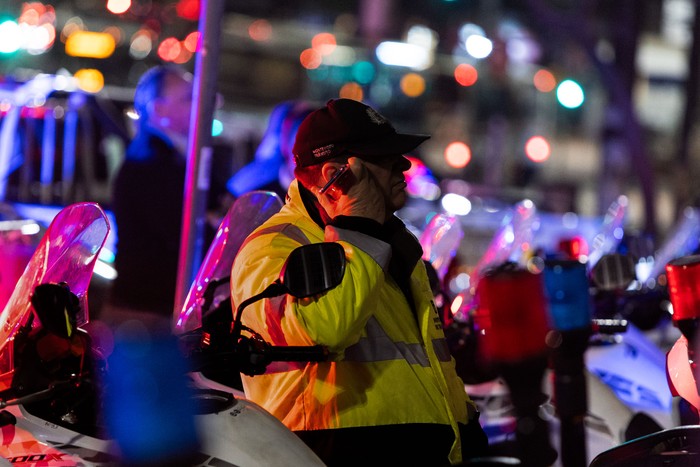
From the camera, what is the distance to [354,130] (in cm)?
310

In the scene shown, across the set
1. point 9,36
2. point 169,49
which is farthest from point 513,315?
point 169,49

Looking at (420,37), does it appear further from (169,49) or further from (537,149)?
(169,49)

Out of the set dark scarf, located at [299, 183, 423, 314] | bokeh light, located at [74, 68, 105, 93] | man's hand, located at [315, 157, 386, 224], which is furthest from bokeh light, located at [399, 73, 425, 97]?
man's hand, located at [315, 157, 386, 224]

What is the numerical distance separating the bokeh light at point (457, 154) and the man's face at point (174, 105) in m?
25.8

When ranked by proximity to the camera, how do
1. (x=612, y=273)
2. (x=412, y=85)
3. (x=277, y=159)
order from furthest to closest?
(x=412, y=85) → (x=277, y=159) → (x=612, y=273)

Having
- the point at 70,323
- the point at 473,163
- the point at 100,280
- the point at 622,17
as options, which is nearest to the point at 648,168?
the point at 622,17

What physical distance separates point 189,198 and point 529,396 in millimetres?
3097

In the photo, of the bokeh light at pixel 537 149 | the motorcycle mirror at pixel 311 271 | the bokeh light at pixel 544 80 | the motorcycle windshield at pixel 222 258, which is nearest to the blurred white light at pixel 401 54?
the bokeh light at pixel 544 80

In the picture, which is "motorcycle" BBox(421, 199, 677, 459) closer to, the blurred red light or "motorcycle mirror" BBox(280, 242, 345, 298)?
"motorcycle mirror" BBox(280, 242, 345, 298)

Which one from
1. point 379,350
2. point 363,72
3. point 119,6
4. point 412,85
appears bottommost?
point 412,85

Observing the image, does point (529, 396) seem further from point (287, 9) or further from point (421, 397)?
point (287, 9)

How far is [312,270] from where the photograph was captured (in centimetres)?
257

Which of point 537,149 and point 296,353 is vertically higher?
point 296,353

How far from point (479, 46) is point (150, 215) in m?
22.7
